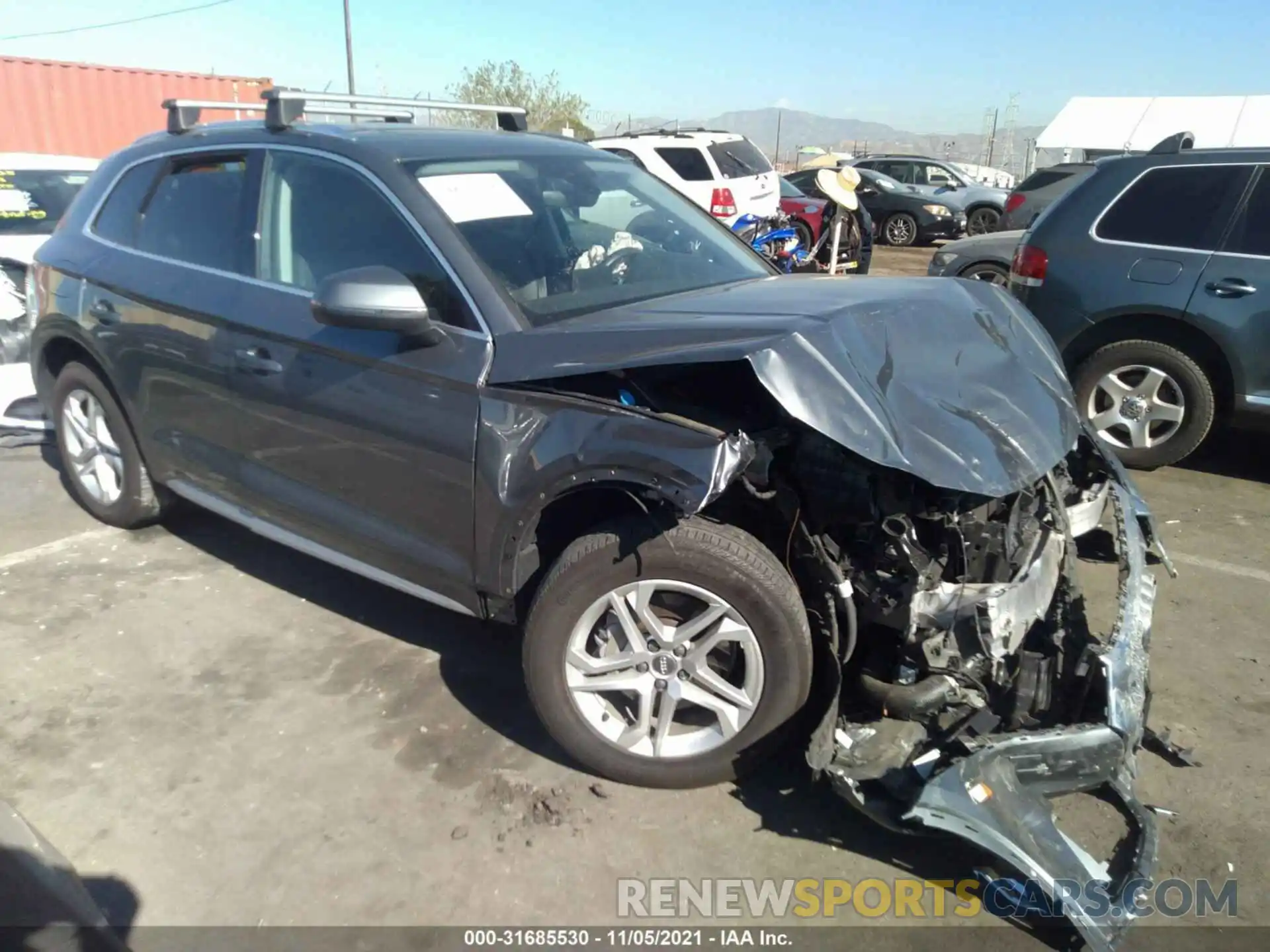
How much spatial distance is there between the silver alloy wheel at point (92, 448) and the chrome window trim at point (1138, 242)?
5.33m

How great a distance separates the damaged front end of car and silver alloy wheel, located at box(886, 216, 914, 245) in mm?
16645

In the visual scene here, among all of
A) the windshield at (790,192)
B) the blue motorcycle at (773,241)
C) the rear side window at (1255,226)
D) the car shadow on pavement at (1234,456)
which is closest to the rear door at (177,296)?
the rear side window at (1255,226)

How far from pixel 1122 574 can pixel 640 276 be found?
1.83 m

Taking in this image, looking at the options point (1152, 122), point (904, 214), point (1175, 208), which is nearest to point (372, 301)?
point (1175, 208)

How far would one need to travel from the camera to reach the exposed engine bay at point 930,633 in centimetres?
241

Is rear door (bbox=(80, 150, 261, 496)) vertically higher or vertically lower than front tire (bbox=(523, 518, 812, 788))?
higher

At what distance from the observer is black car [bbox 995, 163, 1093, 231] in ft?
48.9

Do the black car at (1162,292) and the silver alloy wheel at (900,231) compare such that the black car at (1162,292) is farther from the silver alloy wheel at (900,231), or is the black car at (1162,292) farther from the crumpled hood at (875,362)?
the silver alloy wheel at (900,231)

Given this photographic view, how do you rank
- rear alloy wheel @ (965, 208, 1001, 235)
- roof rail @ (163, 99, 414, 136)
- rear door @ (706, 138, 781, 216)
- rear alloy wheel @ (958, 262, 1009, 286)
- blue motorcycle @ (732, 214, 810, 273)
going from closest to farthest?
roof rail @ (163, 99, 414, 136) → rear alloy wheel @ (958, 262, 1009, 286) → blue motorcycle @ (732, 214, 810, 273) → rear door @ (706, 138, 781, 216) → rear alloy wheel @ (965, 208, 1001, 235)

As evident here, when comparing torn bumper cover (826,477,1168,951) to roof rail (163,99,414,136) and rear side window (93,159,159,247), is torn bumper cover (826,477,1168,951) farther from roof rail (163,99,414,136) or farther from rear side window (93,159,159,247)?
rear side window (93,159,159,247)

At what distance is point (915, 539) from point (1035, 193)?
46.9 feet

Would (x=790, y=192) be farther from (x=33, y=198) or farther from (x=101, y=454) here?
(x=101, y=454)

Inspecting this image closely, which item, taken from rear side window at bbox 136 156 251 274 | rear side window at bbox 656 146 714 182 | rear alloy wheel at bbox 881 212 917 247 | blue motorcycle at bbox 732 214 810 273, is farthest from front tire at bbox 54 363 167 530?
rear alloy wheel at bbox 881 212 917 247

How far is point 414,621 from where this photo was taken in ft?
12.7
